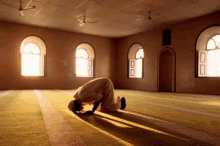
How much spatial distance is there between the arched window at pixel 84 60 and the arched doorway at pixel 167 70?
14.1 ft

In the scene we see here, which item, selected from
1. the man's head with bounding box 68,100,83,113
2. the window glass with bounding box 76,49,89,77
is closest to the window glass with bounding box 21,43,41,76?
the window glass with bounding box 76,49,89,77

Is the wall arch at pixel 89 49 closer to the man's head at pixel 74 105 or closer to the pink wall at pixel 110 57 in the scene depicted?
the pink wall at pixel 110 57

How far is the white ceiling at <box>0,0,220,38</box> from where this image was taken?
6.95 meters

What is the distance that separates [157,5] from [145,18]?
149cm

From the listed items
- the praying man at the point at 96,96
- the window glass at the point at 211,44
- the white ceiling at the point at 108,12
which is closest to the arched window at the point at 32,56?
the white ceiling at the point at 108,12

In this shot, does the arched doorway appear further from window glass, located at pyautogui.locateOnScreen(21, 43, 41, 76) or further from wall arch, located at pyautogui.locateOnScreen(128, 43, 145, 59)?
window glass, located at pyautogui.locateOnScreen(21, 43, 41, 76)

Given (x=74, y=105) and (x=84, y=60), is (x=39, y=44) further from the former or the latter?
(x=74, y=105)

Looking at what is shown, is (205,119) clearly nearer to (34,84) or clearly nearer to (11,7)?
(11,7)

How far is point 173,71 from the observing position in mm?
9648

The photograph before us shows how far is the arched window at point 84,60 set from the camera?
38.9 feet

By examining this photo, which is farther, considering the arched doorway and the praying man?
the arched doorway

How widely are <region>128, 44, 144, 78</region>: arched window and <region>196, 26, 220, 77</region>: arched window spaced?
373 cm

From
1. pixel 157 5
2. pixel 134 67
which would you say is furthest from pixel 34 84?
pixel 157 5

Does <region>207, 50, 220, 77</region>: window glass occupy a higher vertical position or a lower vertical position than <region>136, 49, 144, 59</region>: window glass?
lower
